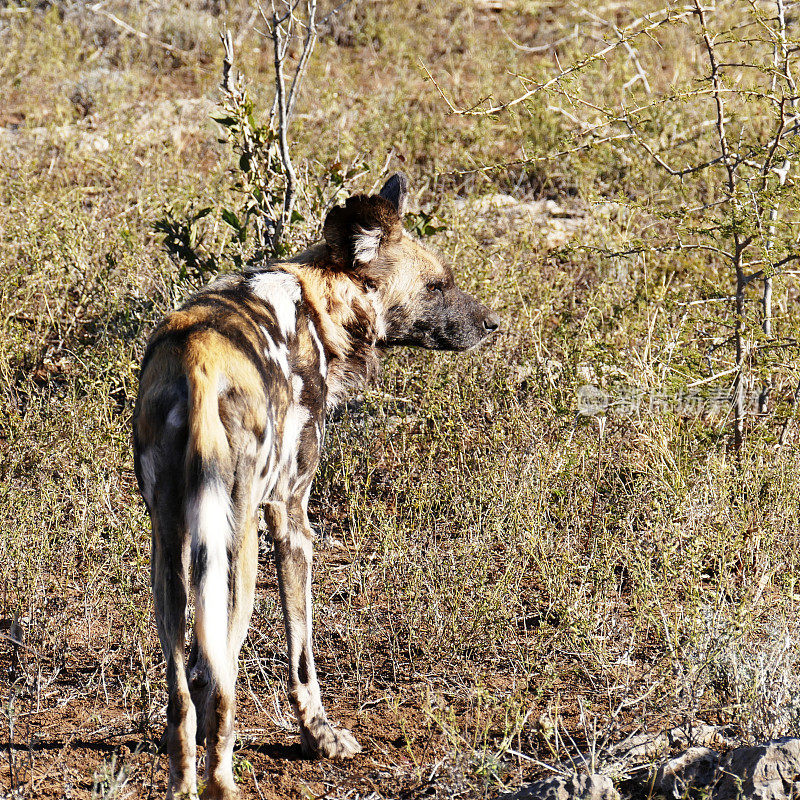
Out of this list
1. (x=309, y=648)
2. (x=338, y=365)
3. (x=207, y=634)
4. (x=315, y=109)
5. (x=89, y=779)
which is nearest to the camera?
(x=207, y=634)

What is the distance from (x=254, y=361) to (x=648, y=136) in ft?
16.7

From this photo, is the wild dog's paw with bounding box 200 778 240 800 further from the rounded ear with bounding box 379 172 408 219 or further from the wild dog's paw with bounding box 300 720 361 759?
the rounded ear with bounding box 379 172 408 219

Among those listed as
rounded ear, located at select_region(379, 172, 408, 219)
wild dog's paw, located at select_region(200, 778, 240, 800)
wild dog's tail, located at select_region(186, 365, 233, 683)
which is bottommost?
wild dog's paw, located at select_region(200, 778, 240, 800)

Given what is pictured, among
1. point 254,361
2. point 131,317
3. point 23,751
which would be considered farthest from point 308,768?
point 131,317

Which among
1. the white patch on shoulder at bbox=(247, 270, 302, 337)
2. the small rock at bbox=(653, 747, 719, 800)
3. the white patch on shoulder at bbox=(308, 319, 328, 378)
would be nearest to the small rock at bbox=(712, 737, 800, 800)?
the small rock at bbox=(653, 747, 719, 800)

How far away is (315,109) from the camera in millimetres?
7754

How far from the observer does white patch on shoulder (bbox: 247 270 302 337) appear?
10.2 ft

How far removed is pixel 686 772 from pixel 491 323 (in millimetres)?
1877

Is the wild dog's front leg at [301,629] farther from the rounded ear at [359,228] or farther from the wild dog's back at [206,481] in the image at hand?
the rounded ear at [359,228]

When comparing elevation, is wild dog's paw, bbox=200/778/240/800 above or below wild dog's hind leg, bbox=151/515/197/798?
below

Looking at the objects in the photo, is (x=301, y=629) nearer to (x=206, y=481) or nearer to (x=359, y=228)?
(x=206, y=481)

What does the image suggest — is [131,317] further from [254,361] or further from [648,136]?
[648,136]

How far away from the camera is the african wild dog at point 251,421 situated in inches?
93.1

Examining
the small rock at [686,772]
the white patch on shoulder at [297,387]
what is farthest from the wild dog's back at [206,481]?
the small rock at [686,772]
